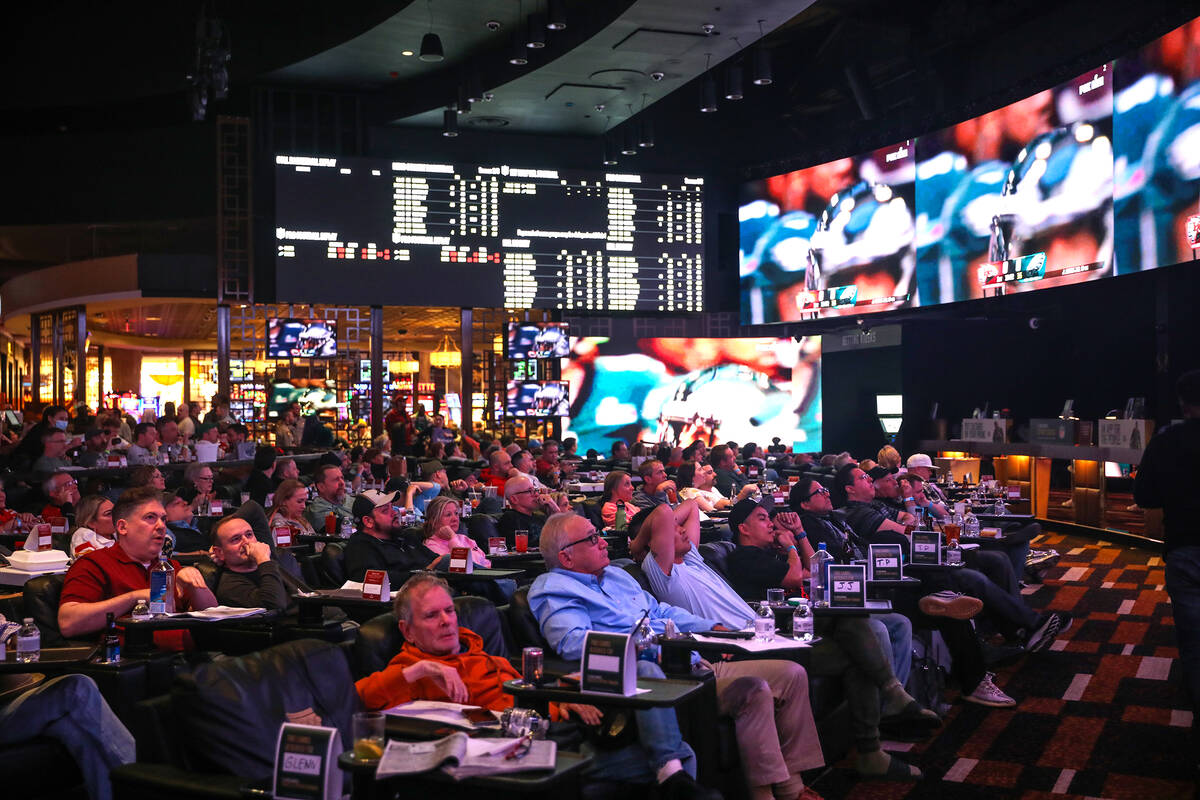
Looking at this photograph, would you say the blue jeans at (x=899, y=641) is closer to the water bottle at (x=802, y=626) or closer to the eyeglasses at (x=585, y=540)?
the water bottle at (x=802, y=626)

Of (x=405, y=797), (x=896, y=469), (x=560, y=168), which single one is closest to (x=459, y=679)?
(x=405, y=797)

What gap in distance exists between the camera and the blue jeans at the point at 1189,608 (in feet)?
15.6

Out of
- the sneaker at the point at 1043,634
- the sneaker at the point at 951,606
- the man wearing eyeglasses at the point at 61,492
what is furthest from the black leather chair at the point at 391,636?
the man wearing eyeglasses at the point at 61,492

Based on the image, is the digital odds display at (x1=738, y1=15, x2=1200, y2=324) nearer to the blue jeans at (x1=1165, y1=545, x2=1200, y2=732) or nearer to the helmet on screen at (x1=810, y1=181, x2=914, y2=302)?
the helmet on screen at (x1=810, y1=181, x2=914, y2=302)

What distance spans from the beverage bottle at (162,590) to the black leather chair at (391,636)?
2.58ft

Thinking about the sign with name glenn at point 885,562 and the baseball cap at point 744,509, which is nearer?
the baseball cap at point 744,509

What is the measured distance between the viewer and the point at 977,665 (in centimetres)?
598

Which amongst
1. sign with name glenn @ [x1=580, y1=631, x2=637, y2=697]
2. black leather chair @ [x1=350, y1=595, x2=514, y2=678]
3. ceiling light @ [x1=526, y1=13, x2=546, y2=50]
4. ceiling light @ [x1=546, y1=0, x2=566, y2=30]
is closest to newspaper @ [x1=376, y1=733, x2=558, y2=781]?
sign with name glenn @ [x1=580, y1=631, x2=637, y2=697]

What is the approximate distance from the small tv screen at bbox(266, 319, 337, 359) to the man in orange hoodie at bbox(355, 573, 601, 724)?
11.0 metres

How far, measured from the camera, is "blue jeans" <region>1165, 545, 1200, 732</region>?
187 inches

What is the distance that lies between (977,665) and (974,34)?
11.2m

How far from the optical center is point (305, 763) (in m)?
2.62

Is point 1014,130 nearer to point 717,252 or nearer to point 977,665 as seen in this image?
point 717,252

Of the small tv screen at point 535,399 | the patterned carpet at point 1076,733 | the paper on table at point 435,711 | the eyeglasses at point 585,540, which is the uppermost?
the small tv screen at point 535,399
